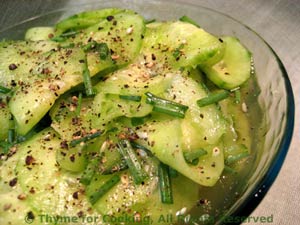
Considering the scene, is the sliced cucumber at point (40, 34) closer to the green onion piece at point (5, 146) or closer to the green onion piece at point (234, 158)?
the green onion piece at point (5, 146)

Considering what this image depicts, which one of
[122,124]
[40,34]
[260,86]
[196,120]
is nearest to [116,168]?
[122,124]

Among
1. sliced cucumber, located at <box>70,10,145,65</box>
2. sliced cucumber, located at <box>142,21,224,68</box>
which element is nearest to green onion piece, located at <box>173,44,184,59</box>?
sliced cucumber, located at <box>142,21,224,68</box>

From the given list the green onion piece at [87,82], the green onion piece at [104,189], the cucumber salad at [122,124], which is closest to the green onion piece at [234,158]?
the cucumber salad at [122,124]

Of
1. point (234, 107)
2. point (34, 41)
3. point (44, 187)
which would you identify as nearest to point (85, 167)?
point (44, 187)

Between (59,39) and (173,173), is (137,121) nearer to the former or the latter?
(173,173)

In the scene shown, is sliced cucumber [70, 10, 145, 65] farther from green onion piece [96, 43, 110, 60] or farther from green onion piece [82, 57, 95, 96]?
green onion piece [82, 57, 95, 96]

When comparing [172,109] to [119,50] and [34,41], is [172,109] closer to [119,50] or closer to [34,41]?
[119,50]
